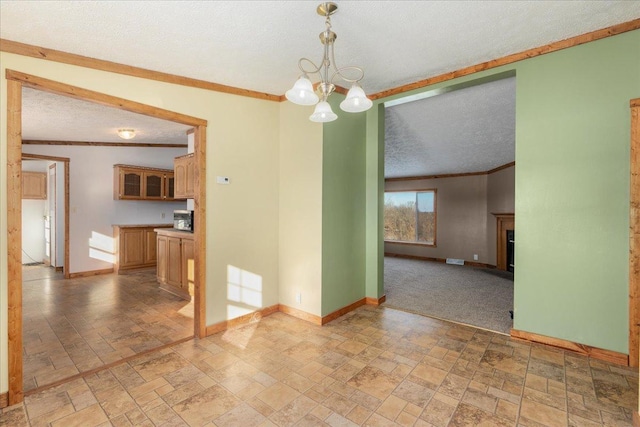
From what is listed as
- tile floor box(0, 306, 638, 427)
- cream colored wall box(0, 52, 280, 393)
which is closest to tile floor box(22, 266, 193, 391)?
tile floor box(0, 306, 638, 427)

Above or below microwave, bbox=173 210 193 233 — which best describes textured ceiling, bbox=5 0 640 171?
above

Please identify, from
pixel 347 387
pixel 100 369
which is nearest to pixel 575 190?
pixel 347 387

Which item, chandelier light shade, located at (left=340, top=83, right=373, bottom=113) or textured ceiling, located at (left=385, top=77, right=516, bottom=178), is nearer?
chandelier light shade, located at (left=340, top=83, right=373, bottom=113)

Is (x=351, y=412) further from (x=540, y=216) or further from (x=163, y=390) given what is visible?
(x=540, y=216)

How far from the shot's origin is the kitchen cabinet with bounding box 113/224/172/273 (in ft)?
19.4

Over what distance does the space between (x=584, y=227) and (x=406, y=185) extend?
228 inches

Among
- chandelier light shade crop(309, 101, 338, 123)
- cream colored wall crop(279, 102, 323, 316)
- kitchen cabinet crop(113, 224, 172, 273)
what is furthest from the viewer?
kitchen cabinet crop(113, 224, 172, 273)

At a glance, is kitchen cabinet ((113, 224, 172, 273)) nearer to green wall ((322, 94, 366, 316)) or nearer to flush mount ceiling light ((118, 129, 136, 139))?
flush mount ceiling light ((118, 129, 136, 139))

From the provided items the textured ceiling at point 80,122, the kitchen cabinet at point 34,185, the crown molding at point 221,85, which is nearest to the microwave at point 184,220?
the textured ceiling at point 80,122

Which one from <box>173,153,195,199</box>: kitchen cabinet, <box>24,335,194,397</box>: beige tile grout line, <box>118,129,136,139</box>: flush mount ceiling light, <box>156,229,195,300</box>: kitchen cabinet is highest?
<box>118,129,136,139</box>: flush mount ceiling light

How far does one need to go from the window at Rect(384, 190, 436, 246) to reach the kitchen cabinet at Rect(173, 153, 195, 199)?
581cm

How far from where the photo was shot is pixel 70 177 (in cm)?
559

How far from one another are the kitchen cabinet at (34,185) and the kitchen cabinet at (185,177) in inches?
200

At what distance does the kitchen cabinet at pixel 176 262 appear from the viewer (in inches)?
169
